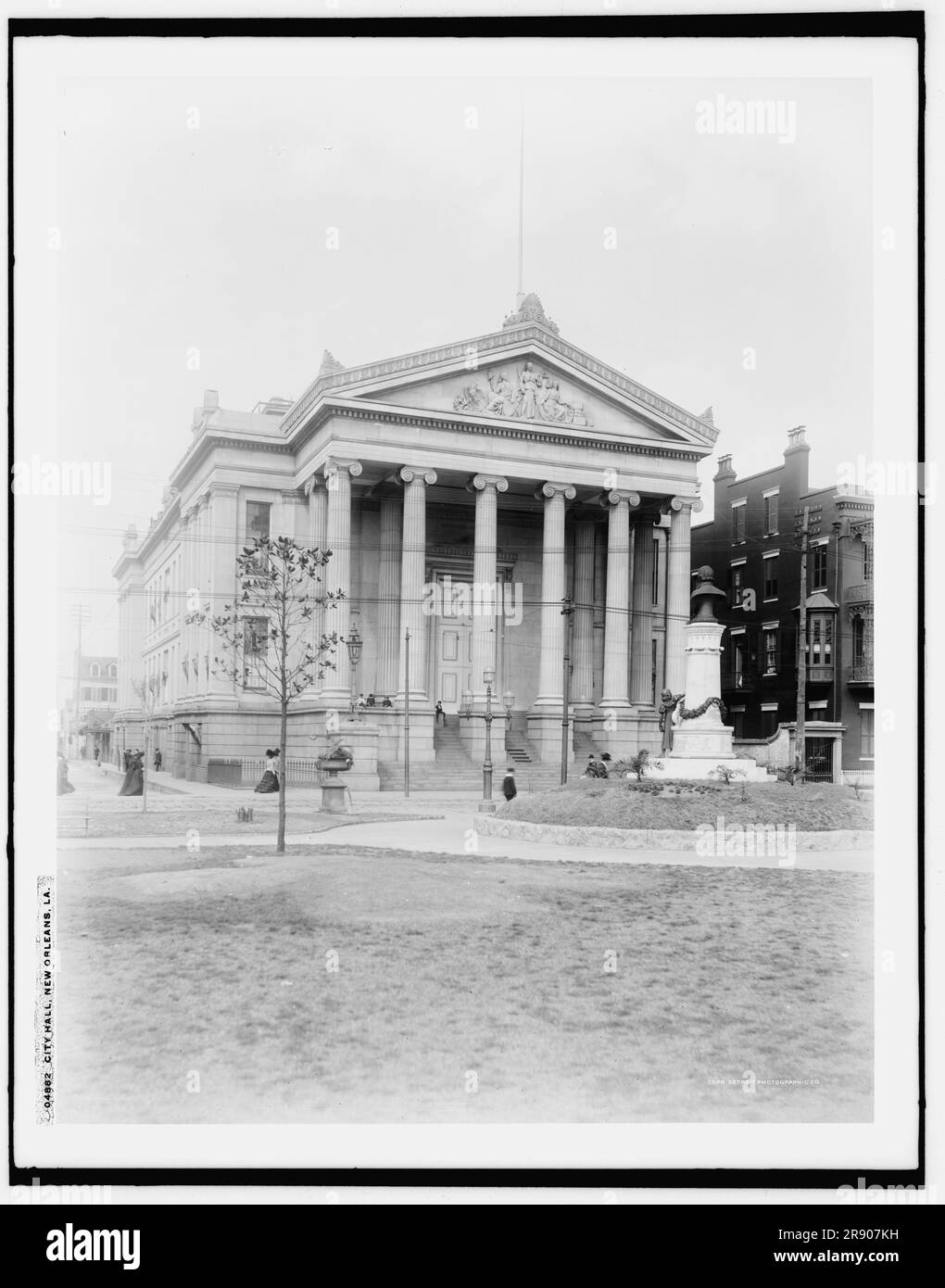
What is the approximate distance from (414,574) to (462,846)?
1429 centimetres

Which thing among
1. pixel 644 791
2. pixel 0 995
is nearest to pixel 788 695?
pixel 644 791

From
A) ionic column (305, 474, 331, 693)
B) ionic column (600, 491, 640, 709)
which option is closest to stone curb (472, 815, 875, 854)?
ionic column (305, 474, 331, 693)

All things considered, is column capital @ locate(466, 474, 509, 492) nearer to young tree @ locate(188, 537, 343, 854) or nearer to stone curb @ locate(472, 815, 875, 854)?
young tree @ locate(188, 537, 343, 854)

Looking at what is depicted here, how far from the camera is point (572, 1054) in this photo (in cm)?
A: 862

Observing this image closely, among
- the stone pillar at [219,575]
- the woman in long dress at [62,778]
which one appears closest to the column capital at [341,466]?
the stone pillar at [219,575]

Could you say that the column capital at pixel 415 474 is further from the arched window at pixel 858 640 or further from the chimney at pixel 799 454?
the arched window at pixel 858 640

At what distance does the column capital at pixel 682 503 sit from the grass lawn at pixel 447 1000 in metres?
18.4

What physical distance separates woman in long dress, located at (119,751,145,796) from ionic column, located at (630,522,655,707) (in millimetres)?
18596

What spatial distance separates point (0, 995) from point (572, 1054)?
500 centimetres

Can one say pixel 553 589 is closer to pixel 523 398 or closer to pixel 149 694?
pixel 523 398

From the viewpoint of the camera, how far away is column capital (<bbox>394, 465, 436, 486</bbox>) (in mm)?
27400

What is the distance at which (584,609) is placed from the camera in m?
32.6

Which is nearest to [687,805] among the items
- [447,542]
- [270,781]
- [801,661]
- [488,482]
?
[801,661]
